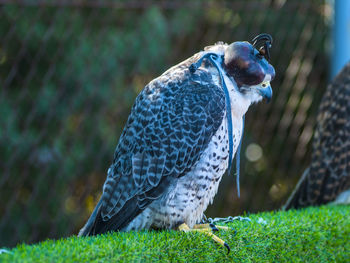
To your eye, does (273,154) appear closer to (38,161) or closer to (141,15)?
(141,15)

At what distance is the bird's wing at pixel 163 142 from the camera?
5.42 ft

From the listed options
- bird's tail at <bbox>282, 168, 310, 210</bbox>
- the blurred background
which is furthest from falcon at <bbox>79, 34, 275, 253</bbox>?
the blurred background

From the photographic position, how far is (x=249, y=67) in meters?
1.63

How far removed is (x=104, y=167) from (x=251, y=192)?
1348 mm

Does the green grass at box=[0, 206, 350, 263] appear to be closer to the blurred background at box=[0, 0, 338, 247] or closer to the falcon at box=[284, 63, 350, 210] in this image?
the falcon at box=[284, 63, 350, 210]

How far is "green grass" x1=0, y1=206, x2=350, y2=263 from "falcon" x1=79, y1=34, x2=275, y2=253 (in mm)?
96

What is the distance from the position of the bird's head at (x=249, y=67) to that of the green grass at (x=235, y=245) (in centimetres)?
57

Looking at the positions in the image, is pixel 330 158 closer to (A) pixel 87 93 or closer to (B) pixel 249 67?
(B) pixel 249 67

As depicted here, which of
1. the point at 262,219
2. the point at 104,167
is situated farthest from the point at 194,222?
the point at 104,167

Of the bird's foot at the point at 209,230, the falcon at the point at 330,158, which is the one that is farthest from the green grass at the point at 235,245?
the falcon at the point at 330,158

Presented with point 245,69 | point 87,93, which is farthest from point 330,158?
point 87,93

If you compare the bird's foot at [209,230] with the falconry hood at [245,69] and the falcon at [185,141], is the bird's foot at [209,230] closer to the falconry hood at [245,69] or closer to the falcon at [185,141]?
the falcon at [185,141]

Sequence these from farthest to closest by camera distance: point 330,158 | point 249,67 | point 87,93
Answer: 1. point 87,93
2. point 330,158
3. point 249,67

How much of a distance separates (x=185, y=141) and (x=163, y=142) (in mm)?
84
